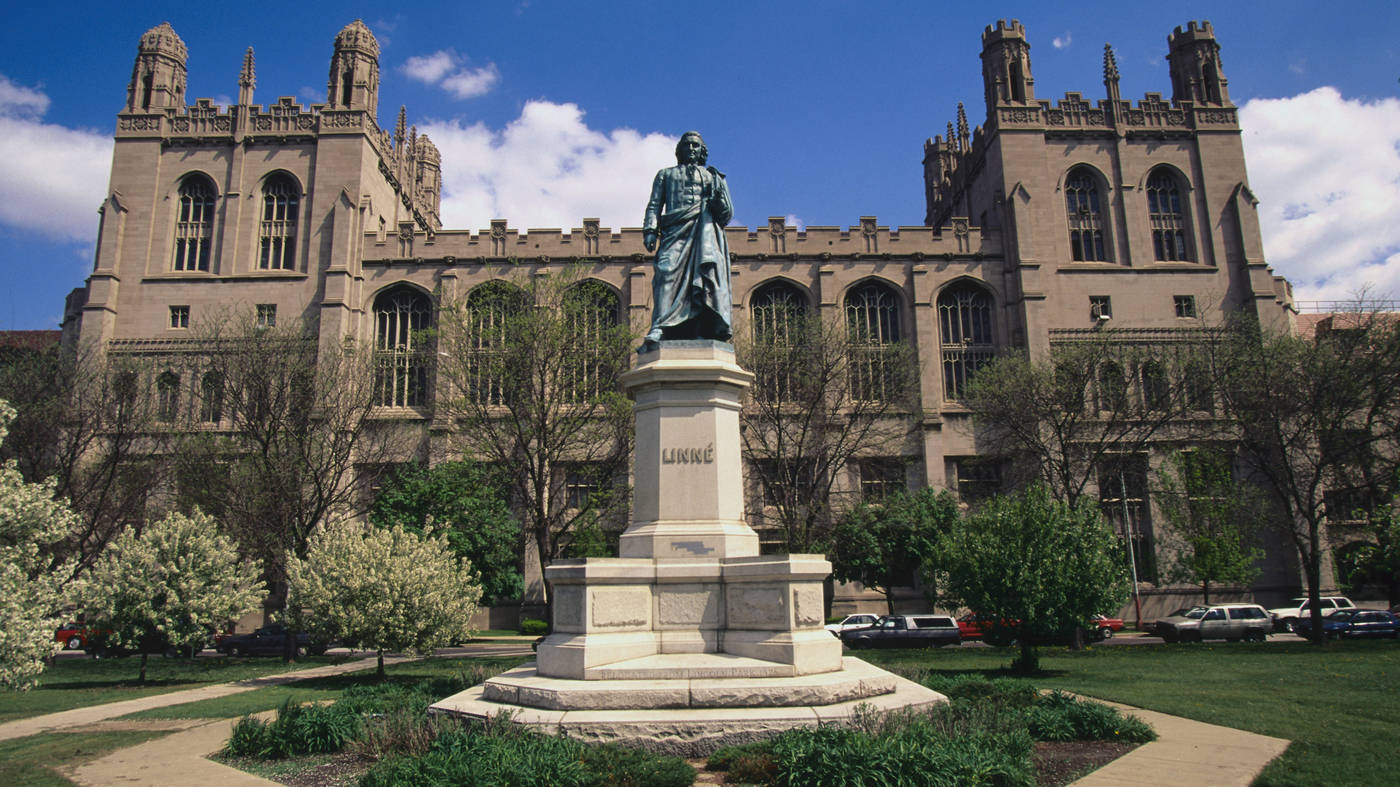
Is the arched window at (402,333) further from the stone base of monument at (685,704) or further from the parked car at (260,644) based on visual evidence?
the stone base of monument at (685,704)

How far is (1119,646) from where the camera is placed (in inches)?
1130

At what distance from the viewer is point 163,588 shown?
20156 mm

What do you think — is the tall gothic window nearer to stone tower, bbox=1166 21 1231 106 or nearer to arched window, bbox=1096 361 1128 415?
arched window, bbox=1096 361 1128 415

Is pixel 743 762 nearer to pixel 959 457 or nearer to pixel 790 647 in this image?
pixel 790 647

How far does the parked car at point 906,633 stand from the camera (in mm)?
30656

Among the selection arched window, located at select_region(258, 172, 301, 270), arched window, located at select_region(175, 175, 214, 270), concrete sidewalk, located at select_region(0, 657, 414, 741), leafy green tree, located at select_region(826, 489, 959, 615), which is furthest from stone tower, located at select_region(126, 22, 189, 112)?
leafy green tree, located at select_region(826, 489, 959, 615)

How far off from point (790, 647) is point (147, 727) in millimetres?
10185

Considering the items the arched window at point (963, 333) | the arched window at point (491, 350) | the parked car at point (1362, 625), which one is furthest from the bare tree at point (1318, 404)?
the arched window at point (491, 350)

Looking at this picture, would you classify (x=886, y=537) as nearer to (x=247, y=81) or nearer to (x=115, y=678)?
(x=115, y=678)

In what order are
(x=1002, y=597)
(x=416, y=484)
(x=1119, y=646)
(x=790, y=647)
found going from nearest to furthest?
(x=790, y=647), (x=1002, y=597), (x=1119, y=646), (x=416, y=484)

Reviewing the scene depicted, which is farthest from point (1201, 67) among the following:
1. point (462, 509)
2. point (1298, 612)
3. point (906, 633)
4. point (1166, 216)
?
point (462, 509)

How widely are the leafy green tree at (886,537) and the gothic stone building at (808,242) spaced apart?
6.06 metres

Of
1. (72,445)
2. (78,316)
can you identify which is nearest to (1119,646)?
(72,445)

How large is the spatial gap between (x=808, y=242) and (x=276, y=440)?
28.9 m
